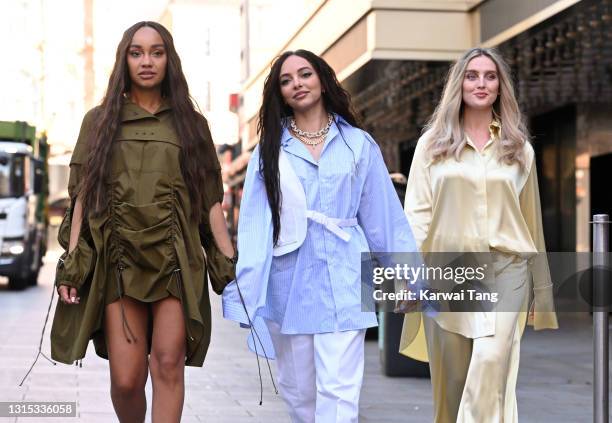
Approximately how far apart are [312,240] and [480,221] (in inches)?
30.8

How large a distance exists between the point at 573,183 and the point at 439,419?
15321 mm

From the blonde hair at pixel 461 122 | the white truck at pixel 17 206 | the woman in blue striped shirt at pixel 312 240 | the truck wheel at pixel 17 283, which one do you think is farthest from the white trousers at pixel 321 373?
the truck wheel at pixel 17 283

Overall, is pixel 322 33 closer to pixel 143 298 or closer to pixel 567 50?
pixel 567 50

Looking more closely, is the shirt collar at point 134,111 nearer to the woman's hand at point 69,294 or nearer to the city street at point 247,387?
the woman's hand at point 69,294

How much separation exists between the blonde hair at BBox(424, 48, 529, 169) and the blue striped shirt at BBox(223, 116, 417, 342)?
0.41m

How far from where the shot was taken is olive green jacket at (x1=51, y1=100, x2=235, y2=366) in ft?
16.3

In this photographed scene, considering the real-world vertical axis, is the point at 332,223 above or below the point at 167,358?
above

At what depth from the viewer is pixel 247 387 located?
935cm

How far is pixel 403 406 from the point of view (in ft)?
27.5

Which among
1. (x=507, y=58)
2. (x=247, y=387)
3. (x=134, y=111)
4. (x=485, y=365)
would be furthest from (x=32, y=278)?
(x=485, y=365)

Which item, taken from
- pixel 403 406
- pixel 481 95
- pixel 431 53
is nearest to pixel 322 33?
pixel 431 53

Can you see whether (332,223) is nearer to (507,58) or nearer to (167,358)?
(167,358)

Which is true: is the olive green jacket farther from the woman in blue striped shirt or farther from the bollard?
the bollard

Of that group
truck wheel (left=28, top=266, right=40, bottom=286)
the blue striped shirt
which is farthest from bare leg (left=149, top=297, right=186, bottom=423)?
truck wheel (left=28, top=266, right=40, bottom=286)
